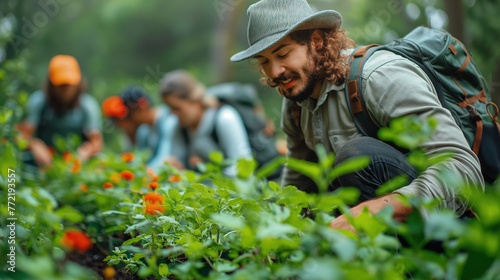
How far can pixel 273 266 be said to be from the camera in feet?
5.68

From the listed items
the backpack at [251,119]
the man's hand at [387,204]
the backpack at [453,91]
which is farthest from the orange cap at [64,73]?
the man's hand at [387,204]

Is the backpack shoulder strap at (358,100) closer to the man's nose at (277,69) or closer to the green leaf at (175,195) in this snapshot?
the man's nose at (277,69)

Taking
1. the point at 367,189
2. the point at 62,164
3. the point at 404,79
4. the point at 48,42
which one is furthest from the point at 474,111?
the point at 48,42

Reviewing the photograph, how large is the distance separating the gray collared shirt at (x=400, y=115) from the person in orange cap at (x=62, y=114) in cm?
364

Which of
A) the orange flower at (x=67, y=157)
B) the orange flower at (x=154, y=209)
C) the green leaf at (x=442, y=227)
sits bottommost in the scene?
the orange flower at (x=67, y=157)

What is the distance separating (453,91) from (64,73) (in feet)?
14.6

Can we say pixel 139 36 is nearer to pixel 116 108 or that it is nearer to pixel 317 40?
pixel 116 108

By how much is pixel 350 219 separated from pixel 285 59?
139 centimetres

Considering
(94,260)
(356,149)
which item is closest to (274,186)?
(356,149)

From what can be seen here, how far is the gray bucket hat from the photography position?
2.83 m

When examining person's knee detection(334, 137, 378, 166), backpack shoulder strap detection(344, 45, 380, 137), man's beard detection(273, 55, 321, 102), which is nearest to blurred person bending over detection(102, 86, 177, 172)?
man's beard detection(273, 55, 321, 102)

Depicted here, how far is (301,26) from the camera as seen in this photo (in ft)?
9.35

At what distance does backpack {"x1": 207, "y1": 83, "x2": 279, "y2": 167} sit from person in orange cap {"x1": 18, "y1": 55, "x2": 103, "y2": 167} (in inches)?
51.8

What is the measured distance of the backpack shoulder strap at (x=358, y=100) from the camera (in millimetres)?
2812
